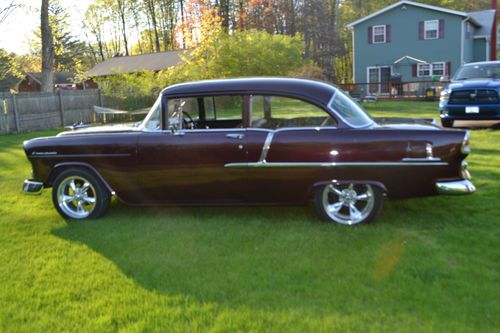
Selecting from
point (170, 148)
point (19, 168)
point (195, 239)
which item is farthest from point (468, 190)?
point (19, 168)

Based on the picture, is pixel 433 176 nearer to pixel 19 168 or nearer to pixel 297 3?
pixel 19 168

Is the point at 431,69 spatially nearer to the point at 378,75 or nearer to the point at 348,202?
the point at 378,75

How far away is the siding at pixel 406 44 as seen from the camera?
31.2 metres

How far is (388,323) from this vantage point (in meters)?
3.29

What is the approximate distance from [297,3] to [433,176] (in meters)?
44.6

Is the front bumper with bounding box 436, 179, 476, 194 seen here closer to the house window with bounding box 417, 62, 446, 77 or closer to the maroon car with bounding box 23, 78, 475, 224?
the maroon car with bounding box 23, 78, 475, 224

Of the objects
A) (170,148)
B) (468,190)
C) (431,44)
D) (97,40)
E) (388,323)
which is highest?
(97,40)

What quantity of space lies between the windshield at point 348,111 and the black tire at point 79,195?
281cm

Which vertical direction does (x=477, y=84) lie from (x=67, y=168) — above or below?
above

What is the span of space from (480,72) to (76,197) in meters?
12.1

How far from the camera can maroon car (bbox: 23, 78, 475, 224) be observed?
5.12 meters

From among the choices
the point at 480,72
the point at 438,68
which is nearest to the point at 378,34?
the point at 438,68

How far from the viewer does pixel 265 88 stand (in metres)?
5.49

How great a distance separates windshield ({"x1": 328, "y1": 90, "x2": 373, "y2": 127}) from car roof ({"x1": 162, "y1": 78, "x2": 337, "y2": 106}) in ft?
0.28
